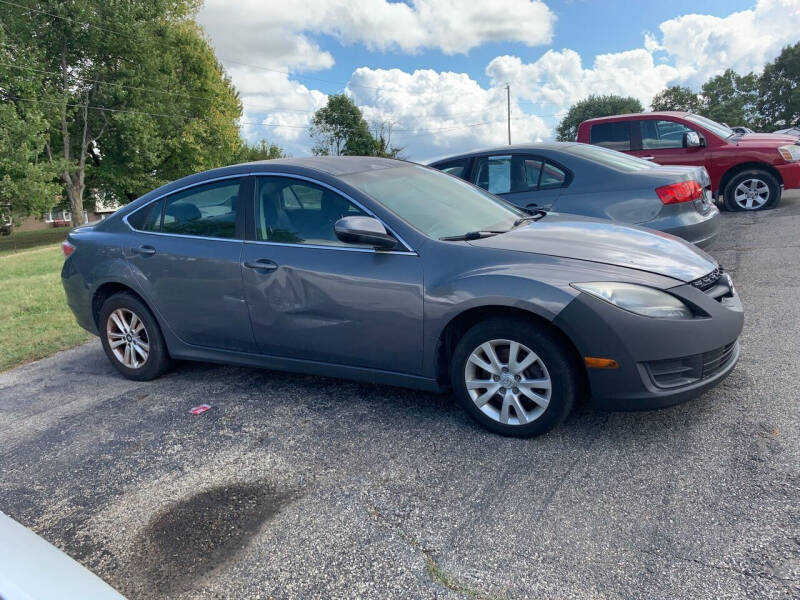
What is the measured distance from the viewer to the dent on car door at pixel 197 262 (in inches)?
168

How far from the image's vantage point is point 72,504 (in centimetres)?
318

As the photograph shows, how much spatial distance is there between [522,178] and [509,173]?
7.3 inches

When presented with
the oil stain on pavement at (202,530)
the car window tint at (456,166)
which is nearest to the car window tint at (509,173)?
the car window tint at (456,166)

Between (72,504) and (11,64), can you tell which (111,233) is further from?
(11,64)

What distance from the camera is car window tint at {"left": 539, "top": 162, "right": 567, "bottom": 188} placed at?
6.36 m

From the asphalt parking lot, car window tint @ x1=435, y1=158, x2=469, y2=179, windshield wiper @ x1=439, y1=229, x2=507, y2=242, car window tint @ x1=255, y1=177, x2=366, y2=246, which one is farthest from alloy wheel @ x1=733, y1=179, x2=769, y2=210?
car window tint @ x1=255, y1=177, x2=366, y2=246

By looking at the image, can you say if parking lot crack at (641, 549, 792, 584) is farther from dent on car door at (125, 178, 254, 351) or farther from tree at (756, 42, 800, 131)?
tree at (756, 42, 800, 131)

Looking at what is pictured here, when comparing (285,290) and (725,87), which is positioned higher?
(725,87)

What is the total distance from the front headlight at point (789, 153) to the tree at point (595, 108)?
238 feet

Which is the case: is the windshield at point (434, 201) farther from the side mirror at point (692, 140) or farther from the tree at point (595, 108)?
the tree at point (595, 108)

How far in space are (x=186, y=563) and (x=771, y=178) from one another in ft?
35.1

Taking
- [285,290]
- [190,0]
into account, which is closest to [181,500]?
[285,290]

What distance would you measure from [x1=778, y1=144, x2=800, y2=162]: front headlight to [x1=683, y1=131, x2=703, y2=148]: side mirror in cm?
120

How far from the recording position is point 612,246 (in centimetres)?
363
